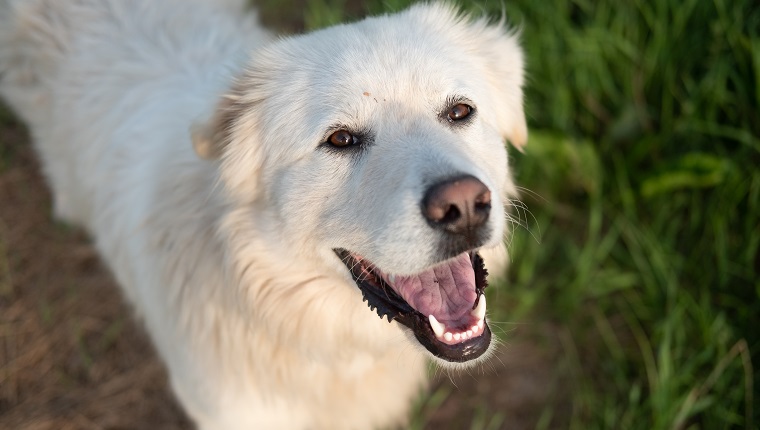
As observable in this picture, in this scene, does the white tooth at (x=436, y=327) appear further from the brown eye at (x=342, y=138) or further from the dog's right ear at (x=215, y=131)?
the dog's right ear at (x=215, y=131)

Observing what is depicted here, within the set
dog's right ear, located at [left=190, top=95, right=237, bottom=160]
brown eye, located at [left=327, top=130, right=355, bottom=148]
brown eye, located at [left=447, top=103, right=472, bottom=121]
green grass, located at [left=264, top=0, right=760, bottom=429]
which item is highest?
brown eye, located at [left=447, top=103, right=472, bottom=121]

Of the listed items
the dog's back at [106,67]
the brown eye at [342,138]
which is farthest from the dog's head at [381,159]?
the dog's back at [106,67]

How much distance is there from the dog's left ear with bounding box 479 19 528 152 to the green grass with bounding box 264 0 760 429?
0.91m

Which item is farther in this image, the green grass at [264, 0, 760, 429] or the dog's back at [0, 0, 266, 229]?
the green grass at [264, 0, 760, 429]

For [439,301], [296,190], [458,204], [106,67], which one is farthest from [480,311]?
[106,67]

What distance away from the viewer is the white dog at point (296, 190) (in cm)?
184

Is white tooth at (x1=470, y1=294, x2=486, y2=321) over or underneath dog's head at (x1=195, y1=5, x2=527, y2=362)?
underneath

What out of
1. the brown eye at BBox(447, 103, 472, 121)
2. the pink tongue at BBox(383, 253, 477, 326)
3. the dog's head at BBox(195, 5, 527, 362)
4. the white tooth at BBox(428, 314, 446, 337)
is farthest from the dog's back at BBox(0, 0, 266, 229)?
the white tooth at BBox(428, 314, 446, 337)

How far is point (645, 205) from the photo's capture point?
11.2 feet

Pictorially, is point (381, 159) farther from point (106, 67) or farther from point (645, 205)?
point (645, 205)

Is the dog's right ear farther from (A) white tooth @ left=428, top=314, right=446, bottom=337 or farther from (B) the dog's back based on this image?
(A) white tooth @ left=428, top=314, right=446, bottom=337

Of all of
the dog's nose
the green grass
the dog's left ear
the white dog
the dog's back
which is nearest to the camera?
the dog's nose

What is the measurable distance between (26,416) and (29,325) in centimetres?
51

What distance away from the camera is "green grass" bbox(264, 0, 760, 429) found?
286 centimetres
